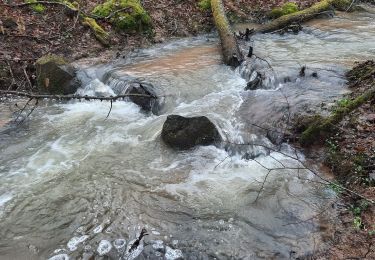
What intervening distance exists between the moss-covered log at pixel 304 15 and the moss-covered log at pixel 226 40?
1.65 m

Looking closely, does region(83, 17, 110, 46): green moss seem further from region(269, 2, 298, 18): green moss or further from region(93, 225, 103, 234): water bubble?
region(93, 225, 103, 234): water bubble

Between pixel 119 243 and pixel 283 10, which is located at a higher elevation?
pixel 283 10

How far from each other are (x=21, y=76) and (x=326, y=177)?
7902 mm

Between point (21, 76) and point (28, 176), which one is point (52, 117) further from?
point (28, 176)

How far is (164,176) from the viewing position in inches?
261

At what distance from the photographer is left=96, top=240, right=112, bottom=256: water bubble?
195 inches

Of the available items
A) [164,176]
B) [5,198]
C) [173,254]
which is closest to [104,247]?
[173,254]

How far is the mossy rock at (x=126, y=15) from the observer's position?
12.9 meters

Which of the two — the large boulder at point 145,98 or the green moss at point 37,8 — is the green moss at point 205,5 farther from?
the large boulder at point 145,98

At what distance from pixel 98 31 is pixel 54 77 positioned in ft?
10.2

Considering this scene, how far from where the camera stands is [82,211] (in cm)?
575

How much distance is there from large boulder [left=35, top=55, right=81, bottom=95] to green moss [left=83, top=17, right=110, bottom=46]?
2.39 meters

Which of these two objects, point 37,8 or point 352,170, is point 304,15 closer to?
point 37,8

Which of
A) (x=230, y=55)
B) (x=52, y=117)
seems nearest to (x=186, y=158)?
(x=52, y=117)
